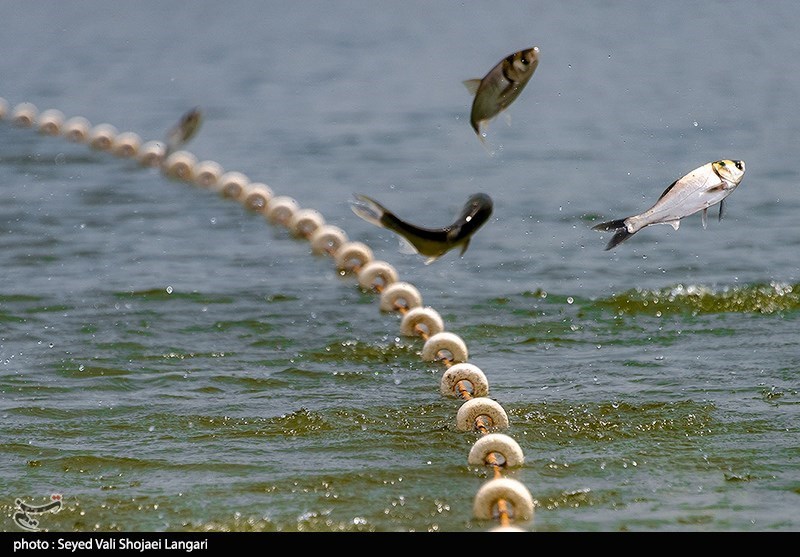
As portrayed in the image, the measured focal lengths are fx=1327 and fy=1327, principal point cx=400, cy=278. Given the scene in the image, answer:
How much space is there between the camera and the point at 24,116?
17578 mm

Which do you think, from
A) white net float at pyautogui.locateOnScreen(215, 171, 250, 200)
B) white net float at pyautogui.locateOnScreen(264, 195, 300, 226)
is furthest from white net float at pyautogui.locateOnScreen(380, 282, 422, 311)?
white net float at pyautogui.locateOnScreen(215, 171, 250, 200)

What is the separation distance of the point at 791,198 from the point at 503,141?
14.5ft

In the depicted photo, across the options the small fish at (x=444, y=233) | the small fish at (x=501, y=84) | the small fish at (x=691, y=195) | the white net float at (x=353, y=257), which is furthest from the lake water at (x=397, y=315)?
the small fish at (x=501, y=84)

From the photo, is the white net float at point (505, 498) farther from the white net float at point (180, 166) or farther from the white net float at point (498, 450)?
the white net float at point (180, 166)

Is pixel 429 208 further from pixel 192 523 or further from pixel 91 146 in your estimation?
pixel 192 523

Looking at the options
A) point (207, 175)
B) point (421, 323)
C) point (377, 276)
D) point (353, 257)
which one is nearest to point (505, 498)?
point (421, 323)

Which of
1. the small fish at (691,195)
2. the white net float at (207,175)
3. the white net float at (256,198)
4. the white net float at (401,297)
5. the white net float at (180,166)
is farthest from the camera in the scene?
the white net float at (180,166)

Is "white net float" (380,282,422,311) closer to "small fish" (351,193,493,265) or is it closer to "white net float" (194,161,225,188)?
"small fish" (351,193,493,265)

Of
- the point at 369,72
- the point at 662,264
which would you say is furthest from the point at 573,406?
the point at 369,72

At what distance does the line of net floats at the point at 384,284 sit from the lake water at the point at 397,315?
0.37ft

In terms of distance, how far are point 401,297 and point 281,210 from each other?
3153mm

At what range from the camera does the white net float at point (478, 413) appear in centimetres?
691

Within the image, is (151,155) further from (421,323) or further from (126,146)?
(421,323)

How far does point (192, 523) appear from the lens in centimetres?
591
